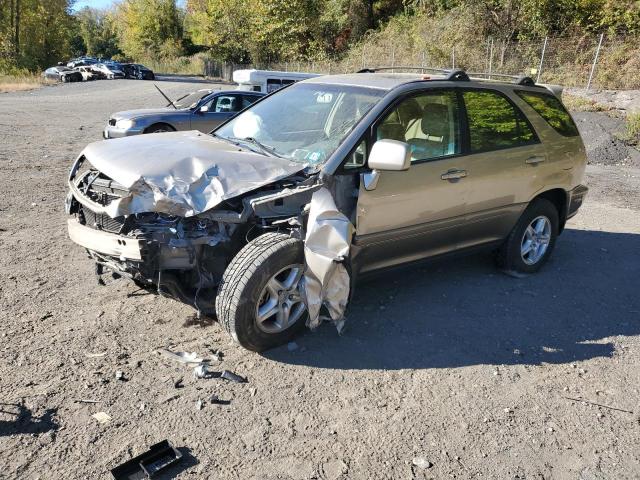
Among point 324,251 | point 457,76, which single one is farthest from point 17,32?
point 324,251

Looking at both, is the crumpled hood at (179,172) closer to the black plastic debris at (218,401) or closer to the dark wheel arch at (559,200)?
the black plastic debris at (218,401)

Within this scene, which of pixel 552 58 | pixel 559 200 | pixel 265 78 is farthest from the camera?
pixel 552 58

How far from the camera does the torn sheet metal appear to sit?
352 cm

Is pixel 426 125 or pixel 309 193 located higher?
pixel 426 125

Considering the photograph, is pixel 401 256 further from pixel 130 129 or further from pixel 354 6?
pixel 354 6

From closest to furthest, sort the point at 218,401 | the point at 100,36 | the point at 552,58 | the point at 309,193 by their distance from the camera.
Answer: the point at 218,401, the point at 309,193, the point at 552,58, the point at 100,36

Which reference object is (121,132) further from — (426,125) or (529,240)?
(529,240)

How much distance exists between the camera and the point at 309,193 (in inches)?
143

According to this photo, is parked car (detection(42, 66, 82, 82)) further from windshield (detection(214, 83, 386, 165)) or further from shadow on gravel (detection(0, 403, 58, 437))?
shadow on gravel (detection(0, 403, 58, 437))

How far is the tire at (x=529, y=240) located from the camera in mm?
5257

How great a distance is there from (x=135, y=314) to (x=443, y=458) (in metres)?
2.50

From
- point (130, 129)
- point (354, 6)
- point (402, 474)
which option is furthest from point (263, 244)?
point (354, 6)

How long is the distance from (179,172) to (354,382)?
1.79 m

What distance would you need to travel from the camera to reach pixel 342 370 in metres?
3.62
